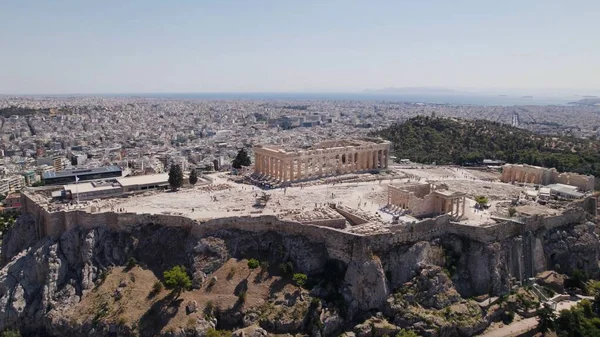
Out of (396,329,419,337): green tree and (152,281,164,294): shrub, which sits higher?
(152,281,164,294): shrub

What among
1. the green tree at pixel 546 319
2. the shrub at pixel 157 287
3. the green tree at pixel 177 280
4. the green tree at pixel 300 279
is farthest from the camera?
the shrub at pixel 157 287

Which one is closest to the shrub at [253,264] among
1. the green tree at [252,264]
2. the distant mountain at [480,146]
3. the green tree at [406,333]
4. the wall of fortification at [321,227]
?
the green tree at [252,264]

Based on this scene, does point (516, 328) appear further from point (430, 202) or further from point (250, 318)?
point (250, 318)

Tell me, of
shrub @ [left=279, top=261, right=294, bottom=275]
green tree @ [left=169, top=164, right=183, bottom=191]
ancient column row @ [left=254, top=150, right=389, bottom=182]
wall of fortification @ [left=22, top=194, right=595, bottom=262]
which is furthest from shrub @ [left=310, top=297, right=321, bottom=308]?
green tree @ [left=169, top=164, right=183, bottom=191]

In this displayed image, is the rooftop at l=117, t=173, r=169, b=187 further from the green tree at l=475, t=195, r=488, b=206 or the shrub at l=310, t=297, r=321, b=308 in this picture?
the green tree at l=475, t=195, r=488, b=206

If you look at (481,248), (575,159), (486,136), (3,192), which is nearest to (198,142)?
(3,192)

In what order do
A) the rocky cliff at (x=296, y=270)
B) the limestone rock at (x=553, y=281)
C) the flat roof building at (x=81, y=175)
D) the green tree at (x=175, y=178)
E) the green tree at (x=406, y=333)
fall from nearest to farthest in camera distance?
the green tree at (x=406, y=333) < the rocky cliff at (x=296, y=270) < the limestone rock at (x=553, y=281) < the green tree at (x=175, y=178) < the flat roof building at (x=81, y=175)

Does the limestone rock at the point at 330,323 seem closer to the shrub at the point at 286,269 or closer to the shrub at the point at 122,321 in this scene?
the shrub at the point at 286,269
